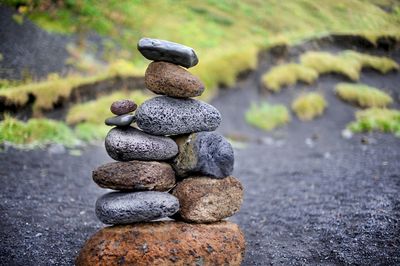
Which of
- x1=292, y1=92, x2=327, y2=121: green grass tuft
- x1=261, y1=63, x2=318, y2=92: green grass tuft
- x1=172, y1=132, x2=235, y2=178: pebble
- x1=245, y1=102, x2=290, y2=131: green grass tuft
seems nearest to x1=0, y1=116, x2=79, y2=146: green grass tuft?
x1=172, y1=132, x2=235, y2=178: pebble

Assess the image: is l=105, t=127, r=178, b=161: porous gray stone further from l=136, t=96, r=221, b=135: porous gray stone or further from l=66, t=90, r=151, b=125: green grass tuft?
l=66, t=90, r=151, b=125: green grass tuft

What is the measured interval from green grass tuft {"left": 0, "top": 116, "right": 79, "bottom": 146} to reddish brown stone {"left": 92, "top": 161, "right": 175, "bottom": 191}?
7.10m

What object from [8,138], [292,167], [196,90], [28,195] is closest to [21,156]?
[8,138]

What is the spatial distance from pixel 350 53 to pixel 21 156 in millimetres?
18254

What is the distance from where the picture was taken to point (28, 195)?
6996 millimetres

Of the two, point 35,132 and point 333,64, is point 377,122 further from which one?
point 35,132

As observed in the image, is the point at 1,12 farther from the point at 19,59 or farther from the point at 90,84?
the point at 90,84

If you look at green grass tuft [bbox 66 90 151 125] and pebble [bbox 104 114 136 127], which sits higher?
pebble [bbox 104 114 136 127]

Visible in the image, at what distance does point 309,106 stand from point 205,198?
1327 centimetres

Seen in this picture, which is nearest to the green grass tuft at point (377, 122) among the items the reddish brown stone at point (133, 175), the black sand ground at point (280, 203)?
the black sand ground at point (280, 203)

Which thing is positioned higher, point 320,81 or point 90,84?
point 320,81

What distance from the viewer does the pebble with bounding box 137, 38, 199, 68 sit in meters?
4.57

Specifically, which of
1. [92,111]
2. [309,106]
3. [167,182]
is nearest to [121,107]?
[167,182]

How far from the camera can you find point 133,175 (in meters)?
4.39
